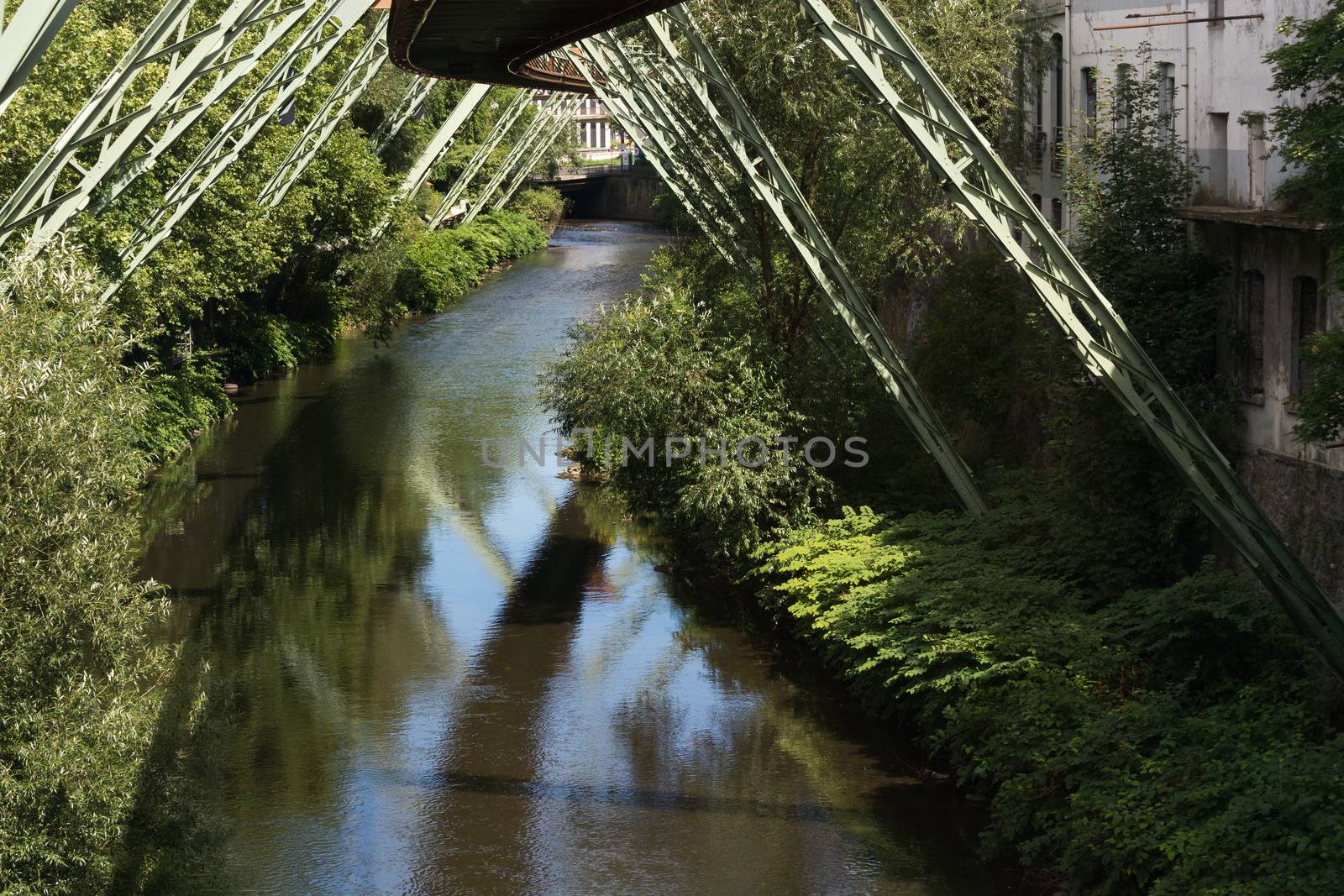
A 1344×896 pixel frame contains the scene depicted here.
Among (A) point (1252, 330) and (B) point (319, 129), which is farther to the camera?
(B) point (319, 129)

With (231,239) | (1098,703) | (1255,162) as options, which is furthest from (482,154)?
(1098,703)

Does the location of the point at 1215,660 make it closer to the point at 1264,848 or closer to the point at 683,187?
the point at 1264,848

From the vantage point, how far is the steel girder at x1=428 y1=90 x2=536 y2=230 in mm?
67363

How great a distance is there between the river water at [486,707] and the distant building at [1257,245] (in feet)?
16.9

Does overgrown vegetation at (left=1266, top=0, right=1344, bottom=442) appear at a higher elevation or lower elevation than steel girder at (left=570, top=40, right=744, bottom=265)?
lower

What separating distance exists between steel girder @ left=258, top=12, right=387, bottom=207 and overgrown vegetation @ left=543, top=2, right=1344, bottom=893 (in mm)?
9931

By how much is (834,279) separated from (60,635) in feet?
40.5

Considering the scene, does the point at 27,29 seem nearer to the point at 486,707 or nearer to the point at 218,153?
the point at 486,707

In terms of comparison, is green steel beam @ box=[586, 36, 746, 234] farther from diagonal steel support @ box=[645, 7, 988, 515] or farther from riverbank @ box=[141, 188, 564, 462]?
riverbank @ box=[141, 188, 564, 462]

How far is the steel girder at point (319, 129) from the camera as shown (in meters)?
35.4

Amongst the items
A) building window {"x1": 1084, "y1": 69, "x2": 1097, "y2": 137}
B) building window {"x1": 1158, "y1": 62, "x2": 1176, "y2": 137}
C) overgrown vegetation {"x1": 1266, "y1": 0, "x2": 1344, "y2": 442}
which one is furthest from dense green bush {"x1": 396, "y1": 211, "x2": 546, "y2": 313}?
overgrown vegetation {"x1": 1266, "y1": 0, "x2": 1344, "y2": 442}

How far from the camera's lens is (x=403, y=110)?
5272 cm

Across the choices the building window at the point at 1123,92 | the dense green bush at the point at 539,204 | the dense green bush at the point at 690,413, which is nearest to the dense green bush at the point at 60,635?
the dense green bush at the point at 690,413

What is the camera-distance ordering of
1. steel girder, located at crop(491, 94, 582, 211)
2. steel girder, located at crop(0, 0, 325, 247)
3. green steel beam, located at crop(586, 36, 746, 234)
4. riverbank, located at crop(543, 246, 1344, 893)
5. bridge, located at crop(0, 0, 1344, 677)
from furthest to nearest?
steel girder, located at crop(491, 94, 582, 211) → green steel beam, located at crop(586, 36, 746, 234) → steel girder, located at crop(0, 0, 325, 247) → bridge, located at crop(0, 0, 1344, 677) → riverbank, located at crop(543, 246, 1344, 893)
